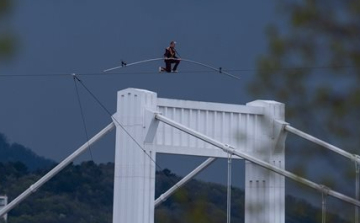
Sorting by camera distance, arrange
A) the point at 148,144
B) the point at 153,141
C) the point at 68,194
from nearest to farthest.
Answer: the point at 148,144, the point at 153,141, the point at 68,194

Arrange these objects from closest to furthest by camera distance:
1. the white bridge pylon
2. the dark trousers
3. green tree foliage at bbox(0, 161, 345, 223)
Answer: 1. the white bridge pylon
2. the dark trousers
3. green tree foliage at bbox(0, 161, 345, 223)

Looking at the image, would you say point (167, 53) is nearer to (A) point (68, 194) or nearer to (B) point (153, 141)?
(B) point (153, 141)

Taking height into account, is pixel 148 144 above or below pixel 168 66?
below

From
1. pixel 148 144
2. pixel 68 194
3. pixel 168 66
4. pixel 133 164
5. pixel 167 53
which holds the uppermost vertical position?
pixel 68 194

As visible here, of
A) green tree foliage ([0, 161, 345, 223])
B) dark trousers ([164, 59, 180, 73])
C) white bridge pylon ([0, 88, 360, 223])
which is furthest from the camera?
green tree foliage ([0, 161, 345, 223])

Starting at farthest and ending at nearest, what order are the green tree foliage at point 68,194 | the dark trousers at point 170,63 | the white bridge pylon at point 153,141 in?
1. the green tree foliage at point 68,194
2. the dark trousers at point 170,63
3. the white bridge pylon at point 153,141

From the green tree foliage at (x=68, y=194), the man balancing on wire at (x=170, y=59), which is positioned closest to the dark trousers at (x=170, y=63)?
the man balancing on wire at (x=170, y=59)

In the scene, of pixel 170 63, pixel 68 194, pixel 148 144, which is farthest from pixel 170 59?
pixel 68 194

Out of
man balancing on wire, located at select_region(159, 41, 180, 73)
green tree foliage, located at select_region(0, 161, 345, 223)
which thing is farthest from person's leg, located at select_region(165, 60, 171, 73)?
green tree foliage, located at select_region(0, 161, 345, 223)

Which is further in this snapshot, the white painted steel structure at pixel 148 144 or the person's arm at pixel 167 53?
the person's arm at pixel 167 53

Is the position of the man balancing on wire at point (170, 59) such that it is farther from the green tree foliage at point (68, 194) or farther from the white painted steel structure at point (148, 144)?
the green tree foliage at point (68, 194)

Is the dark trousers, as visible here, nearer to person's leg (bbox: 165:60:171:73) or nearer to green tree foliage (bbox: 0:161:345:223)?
person's leg (bbox: 165:60:171:73)

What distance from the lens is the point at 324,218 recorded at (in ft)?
41.7

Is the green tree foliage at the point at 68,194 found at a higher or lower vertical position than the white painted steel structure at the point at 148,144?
higher
